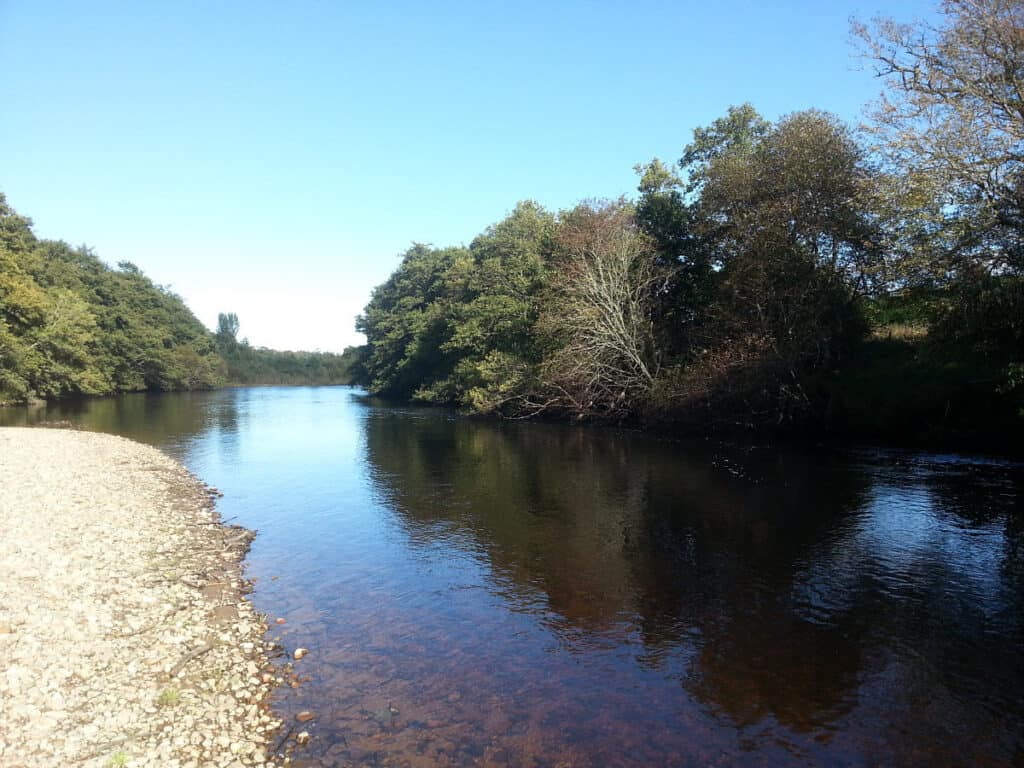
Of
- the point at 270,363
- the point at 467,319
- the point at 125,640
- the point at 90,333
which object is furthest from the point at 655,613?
the point at 270,363

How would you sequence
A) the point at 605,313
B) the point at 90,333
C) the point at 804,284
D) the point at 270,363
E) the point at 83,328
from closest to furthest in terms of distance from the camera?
the point at 804,284 → the point at 605,313 → the point at 83,328 → the point at 90,333 → the point at 270,363

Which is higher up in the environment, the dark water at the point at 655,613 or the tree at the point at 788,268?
the tree at the point at 788,268

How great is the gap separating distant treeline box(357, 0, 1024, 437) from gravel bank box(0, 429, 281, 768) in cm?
2108

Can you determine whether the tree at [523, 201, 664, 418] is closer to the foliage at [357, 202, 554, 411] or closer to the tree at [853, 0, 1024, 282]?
the foliage at [357, 202, 554, 411]

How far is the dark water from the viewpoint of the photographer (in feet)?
23.6

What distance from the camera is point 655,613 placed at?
35.3 feet

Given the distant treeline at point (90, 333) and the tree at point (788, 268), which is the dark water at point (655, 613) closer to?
the tree at point (788, 268)

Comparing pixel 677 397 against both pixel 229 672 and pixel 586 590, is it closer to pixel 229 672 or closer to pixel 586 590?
pixel 586 590

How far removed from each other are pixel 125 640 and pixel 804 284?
3018 cm

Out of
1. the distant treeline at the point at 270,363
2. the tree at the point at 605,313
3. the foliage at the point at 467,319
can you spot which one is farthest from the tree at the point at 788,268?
the distant treeline at the point at 270,363

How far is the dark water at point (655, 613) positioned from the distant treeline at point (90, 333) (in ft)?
138

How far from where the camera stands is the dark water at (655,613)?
720 cm

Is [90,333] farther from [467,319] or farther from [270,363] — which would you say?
[270,363]

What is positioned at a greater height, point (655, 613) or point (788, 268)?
point (788, 268)
